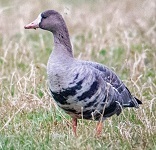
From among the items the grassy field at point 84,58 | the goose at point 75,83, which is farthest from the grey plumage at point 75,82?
the grassy field at point 84,58

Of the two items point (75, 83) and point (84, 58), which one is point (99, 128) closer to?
point (75, 83)

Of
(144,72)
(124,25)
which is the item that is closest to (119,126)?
(144,72)

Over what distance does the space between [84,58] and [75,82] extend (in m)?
3.38

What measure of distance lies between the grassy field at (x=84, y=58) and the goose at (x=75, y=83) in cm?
18

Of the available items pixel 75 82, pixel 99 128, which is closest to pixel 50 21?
pixel 75 82

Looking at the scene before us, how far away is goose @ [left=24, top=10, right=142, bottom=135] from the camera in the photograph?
553cm

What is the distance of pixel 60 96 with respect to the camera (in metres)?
5.56

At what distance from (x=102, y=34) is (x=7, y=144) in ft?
14.0

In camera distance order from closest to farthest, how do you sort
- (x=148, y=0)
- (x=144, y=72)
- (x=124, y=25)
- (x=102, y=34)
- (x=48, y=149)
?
(x=48, y=149), (x=144, y=72), (x=102, y=34), (x=124, y=25), (x=148, y=0)

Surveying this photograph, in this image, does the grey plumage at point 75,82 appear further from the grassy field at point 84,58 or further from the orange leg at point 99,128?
the grassy field at point 84,58

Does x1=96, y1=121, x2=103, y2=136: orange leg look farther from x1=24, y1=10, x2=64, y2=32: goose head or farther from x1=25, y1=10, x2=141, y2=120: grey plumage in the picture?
x1=24, y1=10, x2=64, y2=32: goose head

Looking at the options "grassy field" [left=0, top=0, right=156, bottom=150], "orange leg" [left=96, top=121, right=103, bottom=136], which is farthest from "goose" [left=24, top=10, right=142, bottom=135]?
"grassy field" [left=0, top=0, right=156, bottom=150]

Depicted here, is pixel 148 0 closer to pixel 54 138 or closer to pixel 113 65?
pixel 113 65

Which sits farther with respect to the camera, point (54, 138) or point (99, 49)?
point (99, 49)
